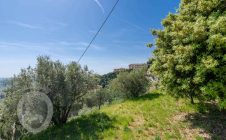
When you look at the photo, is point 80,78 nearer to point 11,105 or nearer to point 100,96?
point 11,105

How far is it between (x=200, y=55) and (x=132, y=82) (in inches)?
913

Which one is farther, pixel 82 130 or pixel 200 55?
pixel 82 130

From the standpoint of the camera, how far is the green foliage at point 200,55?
12.0 m

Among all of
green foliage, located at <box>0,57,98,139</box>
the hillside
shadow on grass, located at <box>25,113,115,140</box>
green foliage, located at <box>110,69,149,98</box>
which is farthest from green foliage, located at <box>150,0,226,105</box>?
green foliage, located at <box>110,69,149,98</box>

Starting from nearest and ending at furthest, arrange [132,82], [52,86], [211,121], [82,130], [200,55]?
[200,55]
[211,121]
[82,130]
[52,86]
[132,82]

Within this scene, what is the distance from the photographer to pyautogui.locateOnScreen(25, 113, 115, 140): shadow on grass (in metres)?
15.8

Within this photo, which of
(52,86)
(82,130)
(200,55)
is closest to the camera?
(200,55)

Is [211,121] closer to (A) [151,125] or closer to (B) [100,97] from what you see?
(A) [151,125]

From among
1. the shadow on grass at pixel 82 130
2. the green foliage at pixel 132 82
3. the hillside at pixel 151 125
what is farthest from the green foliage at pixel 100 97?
the shadow on grass at pixel 82 130

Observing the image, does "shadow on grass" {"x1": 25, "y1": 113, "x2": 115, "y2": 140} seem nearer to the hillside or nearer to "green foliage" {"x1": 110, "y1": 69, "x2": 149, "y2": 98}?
the hillside

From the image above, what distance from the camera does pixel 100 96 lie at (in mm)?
74438

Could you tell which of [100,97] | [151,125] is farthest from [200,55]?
[100,97]

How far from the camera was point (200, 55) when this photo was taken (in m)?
13.0

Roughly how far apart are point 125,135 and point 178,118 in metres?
5.04
